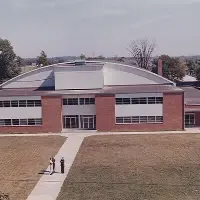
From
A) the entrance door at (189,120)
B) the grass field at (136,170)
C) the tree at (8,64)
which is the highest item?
the tree at (8,64)

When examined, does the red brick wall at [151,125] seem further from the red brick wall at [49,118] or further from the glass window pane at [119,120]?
the red brick wall at [49,118]

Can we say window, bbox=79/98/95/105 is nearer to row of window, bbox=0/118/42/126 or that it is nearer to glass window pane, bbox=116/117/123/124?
glass window pane, bbox=116/117/123/124

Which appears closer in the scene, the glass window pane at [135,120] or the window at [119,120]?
the glass window pane at [135,120]

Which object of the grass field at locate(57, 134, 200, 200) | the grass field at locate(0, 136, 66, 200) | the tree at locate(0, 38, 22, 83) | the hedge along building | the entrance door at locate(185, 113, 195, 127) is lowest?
the grass field at locate(0, 136, 66, 200)

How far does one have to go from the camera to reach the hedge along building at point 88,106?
4416 centimetres

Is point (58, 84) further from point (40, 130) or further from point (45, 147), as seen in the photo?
point (45, 147)

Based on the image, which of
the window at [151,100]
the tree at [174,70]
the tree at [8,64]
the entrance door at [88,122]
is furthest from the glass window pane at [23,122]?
the tree at [174,70]

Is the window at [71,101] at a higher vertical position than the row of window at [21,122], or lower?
higher

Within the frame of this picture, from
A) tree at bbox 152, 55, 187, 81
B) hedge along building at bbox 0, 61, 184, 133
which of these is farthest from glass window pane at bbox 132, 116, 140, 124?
tree at bbox 152, 55, 187, 81

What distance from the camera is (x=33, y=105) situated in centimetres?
4478

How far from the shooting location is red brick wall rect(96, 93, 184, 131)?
44094 millimetres

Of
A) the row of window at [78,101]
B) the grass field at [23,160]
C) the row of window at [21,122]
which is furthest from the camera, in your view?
the row of window at [78,101]

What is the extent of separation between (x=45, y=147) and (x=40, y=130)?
8.62 meters

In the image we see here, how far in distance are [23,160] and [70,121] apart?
47.9 feet
